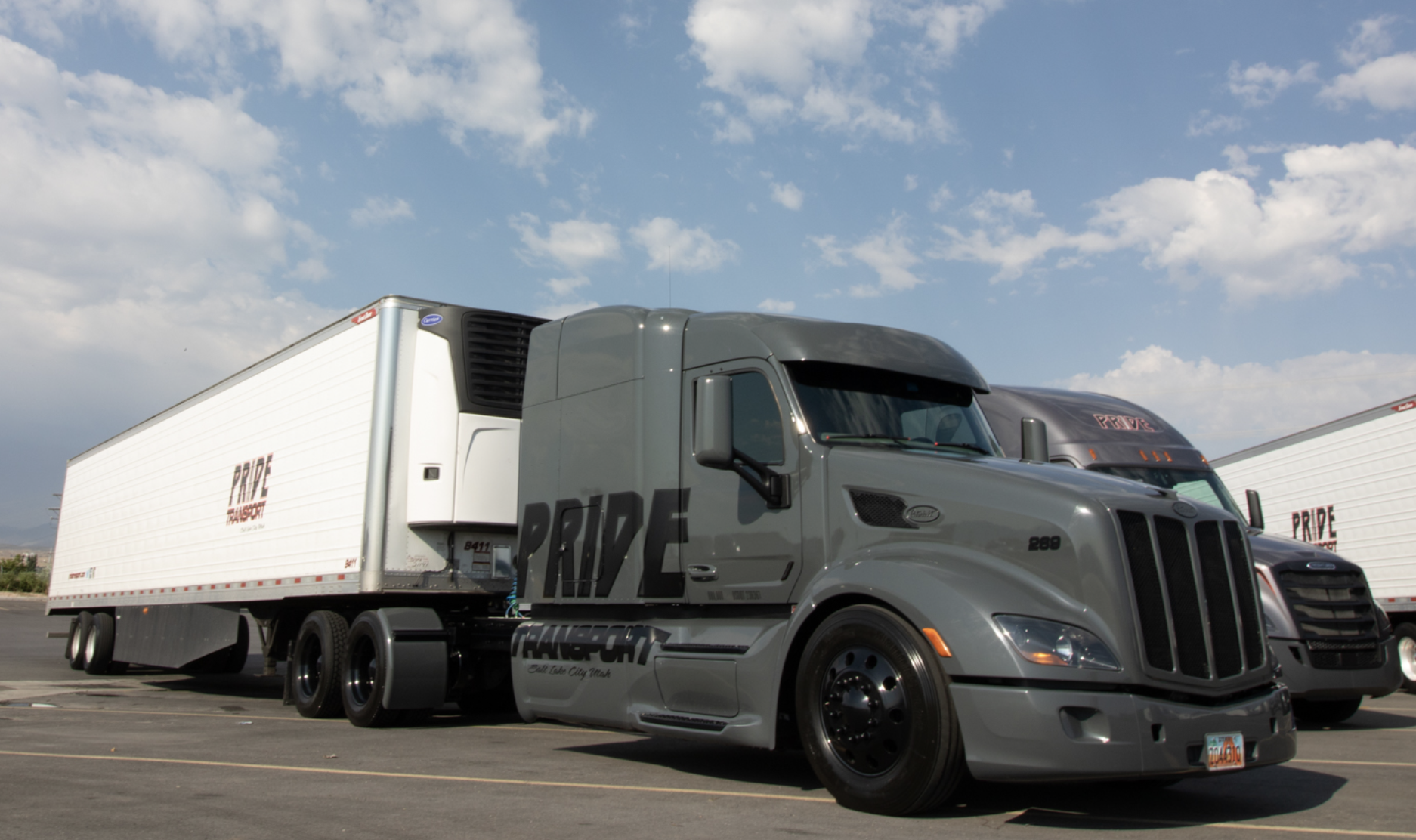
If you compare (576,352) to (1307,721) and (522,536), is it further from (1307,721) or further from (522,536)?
(1307,721)

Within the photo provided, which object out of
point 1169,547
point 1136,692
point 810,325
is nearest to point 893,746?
point 1136,692

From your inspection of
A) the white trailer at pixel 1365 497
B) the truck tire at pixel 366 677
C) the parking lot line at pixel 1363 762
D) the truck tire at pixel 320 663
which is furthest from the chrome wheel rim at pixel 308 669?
the white trailer at pixel 1365 497

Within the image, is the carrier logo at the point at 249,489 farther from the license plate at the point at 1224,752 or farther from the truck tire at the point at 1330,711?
the truck tire at the point at 1330,711

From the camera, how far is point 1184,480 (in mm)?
10953

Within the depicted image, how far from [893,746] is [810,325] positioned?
8.96 feet

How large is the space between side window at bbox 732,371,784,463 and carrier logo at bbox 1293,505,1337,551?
39.8 feet

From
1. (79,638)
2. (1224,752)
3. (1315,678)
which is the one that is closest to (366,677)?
(1224,752)

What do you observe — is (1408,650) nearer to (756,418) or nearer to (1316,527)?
(1316,527)

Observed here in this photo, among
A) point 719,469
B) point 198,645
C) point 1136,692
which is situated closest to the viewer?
point 1136,692

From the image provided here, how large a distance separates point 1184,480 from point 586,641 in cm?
641

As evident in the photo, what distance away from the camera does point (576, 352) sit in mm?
8828

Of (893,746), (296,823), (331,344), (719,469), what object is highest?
(331,344)

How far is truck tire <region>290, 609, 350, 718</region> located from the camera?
37.3 ft

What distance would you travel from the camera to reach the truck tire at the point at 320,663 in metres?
11.4
